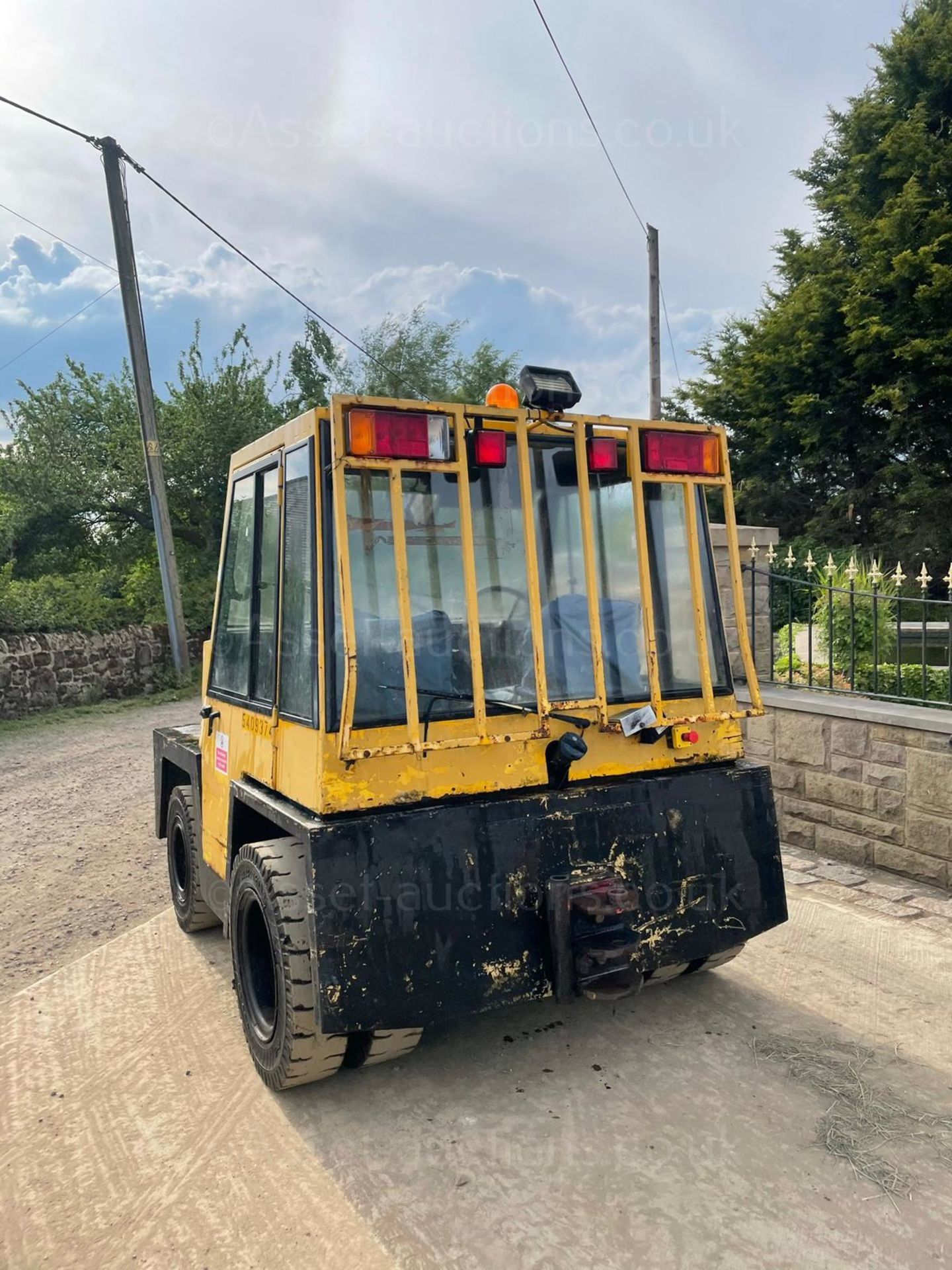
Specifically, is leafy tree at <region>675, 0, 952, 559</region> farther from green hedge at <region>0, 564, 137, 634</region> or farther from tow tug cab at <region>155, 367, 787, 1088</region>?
tow tug cab at <region>155, 367, 787, 1088</region>

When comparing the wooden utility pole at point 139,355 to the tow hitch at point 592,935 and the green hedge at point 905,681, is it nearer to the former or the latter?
the green hedge at point 905,681

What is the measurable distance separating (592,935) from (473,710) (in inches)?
34.0

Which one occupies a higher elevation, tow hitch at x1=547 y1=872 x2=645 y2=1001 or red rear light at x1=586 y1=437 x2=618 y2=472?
red rear light at x1=586 y1=437 x2=618 y2=472

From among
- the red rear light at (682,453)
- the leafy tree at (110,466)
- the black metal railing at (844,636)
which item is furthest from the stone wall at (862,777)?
the leafy tree at (110,466)

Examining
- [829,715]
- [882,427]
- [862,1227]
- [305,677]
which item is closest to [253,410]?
[882,427]

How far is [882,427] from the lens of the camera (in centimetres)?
1688

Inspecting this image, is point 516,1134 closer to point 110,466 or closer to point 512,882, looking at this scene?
point 512,882

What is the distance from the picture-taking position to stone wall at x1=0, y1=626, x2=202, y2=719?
12.9 meters

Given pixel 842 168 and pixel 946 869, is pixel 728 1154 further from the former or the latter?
pixel 842 168

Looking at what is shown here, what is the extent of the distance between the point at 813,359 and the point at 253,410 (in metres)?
12.3

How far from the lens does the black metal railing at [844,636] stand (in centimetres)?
568

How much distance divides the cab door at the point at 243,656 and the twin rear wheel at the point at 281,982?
0.34 m

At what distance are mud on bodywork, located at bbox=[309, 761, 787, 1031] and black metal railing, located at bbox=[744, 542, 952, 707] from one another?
258cm

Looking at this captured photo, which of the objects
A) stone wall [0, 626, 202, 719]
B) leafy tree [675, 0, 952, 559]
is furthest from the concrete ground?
leafy tree [675, 0, 952, 559]
